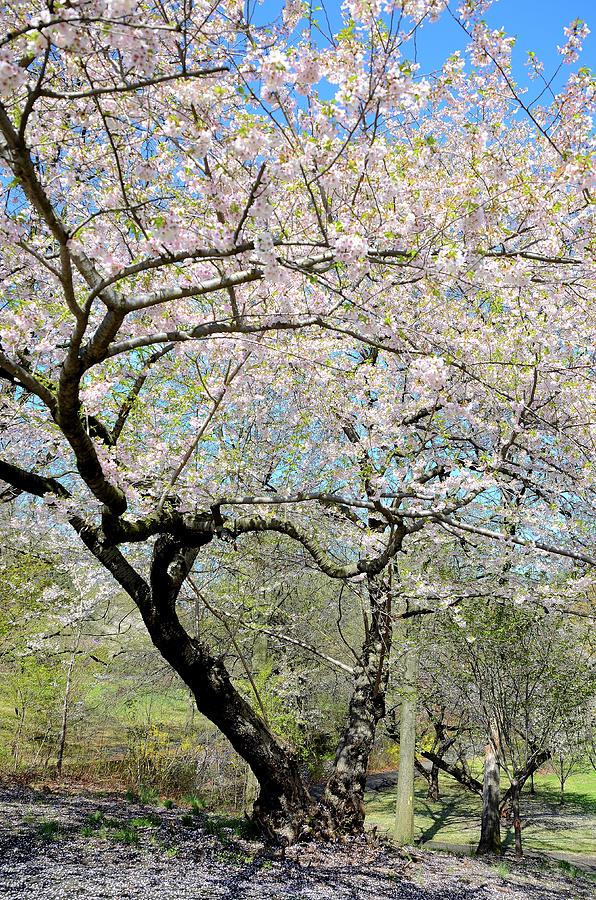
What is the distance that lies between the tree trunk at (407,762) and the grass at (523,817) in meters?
1.98

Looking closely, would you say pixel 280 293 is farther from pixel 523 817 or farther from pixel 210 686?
pixel 523 817

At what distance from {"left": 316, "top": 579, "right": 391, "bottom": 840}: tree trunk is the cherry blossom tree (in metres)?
0.03

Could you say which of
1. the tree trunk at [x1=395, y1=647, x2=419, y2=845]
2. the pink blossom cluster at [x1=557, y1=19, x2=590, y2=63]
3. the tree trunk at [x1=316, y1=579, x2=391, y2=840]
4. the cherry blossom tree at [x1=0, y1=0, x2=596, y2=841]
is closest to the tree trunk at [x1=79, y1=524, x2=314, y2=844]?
the cherry blossom tree at [x1=0, y1=0, x2=596, y2=841]

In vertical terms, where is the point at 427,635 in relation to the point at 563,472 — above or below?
below

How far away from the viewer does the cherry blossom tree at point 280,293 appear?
2.75 m

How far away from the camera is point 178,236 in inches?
103

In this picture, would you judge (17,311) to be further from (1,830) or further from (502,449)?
(1,830)

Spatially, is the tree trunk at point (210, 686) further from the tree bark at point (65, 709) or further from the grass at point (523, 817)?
the tree bark at point (65, 709)

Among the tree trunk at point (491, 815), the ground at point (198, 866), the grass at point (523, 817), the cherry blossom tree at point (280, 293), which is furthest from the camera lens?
the grass at point (523, 817)

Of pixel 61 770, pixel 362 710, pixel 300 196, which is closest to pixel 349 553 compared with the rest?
pixel 362 710

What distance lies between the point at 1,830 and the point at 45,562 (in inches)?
178

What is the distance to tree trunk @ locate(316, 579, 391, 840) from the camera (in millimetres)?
6473

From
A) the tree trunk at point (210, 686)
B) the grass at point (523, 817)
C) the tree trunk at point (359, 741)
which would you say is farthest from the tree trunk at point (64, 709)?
the tree trunk at point (210, 686)

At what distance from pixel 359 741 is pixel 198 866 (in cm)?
264
